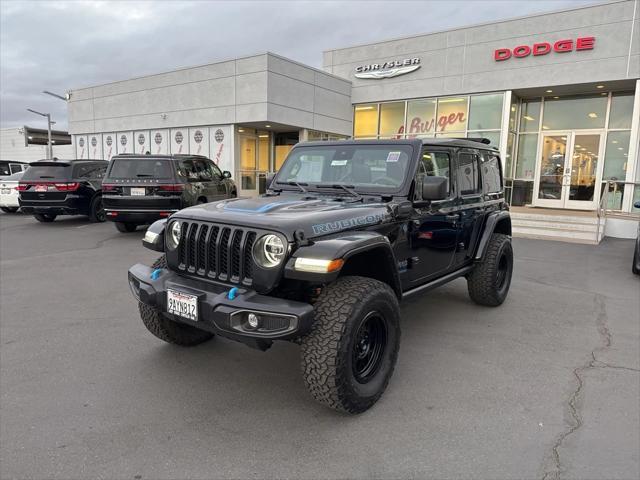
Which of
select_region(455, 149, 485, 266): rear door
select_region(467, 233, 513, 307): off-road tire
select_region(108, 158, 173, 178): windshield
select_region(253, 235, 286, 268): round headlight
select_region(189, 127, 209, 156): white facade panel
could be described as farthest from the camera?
select_region(189, 127, 209, 156): white facade panel

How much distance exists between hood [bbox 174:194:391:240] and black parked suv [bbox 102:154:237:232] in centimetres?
635

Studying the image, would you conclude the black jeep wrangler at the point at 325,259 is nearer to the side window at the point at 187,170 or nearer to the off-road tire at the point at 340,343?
the off-road tire at the point at 340,343

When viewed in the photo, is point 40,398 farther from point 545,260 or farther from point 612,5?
point 612,5

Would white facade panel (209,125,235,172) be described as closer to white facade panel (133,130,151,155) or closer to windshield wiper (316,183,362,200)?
white facade panel (133,130,151,155)

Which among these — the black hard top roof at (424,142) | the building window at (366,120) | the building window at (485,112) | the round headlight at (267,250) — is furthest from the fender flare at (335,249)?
the building window at (366,120)

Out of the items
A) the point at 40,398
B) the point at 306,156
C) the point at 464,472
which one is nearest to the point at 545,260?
the point at 306,156

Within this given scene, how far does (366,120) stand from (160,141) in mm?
9479

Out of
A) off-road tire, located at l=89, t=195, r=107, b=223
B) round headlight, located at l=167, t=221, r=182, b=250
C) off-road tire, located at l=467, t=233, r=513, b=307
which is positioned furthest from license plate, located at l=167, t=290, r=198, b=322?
off-road tire, located at l=89, t=195, r=107, b=223

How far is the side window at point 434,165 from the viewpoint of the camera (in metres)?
3.97

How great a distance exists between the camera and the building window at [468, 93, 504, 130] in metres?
16.4

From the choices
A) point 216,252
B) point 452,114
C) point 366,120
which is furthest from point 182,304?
point 366,120

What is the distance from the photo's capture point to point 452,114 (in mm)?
17516

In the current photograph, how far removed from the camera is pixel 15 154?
4312 centimetres

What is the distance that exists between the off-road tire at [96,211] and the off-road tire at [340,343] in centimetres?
1129
